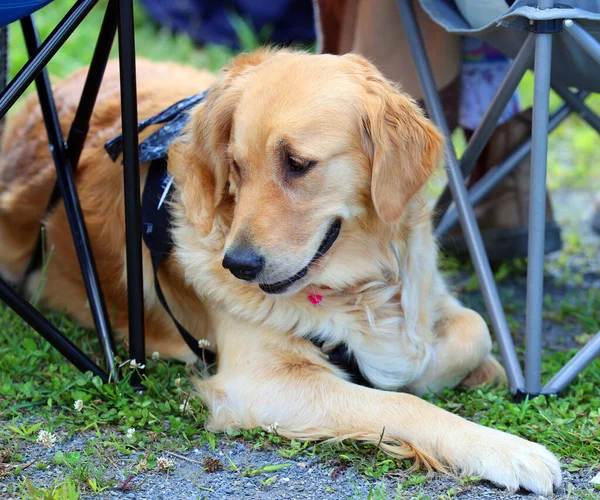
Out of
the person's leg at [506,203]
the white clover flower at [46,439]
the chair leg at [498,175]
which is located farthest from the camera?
the person's leg at [506,203]

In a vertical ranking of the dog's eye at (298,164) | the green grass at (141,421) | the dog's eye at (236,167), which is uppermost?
the dog's eye at (298,164)

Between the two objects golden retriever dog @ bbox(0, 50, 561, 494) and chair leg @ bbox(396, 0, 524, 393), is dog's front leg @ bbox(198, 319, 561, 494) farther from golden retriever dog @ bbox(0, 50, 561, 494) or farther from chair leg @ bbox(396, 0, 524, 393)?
chair leg @ bbox(396, 0, 524, 393)

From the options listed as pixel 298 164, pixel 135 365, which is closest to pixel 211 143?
pixel 298 164

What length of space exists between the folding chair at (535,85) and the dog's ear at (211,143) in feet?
2.09

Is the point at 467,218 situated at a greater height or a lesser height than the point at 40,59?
lesser

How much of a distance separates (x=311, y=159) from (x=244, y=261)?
0.36 m

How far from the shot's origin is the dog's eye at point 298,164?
8.14ft

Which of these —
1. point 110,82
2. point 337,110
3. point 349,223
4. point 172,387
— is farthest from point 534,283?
point 110,82

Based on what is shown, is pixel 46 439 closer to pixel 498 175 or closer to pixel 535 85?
pixel 535 85

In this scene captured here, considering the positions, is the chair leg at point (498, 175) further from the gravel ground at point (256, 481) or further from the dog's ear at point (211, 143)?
the gravel ground at point (256, 481)

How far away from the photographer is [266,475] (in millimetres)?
2383

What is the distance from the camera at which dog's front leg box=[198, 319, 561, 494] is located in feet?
7.79

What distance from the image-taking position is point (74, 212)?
2900 mm

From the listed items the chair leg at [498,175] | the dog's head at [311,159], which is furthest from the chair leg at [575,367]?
the chair leg at [498,175]
